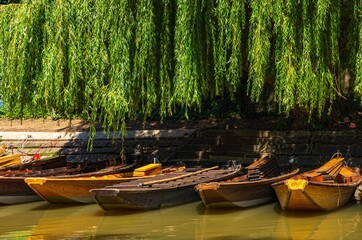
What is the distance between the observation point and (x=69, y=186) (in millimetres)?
14539

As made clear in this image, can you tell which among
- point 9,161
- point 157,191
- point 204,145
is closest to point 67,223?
point 157,191

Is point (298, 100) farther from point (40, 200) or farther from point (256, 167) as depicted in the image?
point (40, 200)

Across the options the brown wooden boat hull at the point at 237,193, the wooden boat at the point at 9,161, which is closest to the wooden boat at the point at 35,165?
the wooden boat at the point at 9,161

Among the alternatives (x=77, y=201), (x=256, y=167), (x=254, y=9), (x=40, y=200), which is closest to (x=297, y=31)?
(x=254, y=9)

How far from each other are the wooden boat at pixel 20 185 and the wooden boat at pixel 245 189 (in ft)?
10.6

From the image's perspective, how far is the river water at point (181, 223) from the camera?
39.1 ft

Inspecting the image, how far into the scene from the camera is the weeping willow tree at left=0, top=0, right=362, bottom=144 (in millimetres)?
13891

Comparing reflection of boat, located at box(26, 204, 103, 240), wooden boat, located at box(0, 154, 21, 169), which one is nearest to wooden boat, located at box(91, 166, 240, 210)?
reflection of boat, located at box(26, 204, 103, 240)

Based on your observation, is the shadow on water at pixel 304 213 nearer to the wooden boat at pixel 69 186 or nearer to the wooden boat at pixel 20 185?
the wooden boat at pixel 69 186

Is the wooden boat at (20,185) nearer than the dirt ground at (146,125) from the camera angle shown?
Yes

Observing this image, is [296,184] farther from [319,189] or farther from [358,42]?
[358,42]

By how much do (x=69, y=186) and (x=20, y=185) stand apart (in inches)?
56.5

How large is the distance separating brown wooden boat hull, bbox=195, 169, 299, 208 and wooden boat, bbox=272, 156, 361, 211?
66 cm

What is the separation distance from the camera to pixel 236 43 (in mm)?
14375
